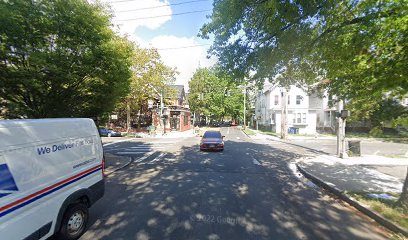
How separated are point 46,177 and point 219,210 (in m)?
3.78

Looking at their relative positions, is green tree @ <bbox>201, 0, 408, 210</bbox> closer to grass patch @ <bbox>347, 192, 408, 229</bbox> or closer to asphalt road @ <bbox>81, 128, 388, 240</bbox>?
grass patch @ <bbox>347, 192, 408, 229</bbox>

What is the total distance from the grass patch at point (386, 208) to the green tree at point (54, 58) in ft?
31.1

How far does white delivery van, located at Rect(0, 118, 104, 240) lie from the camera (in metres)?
3.19

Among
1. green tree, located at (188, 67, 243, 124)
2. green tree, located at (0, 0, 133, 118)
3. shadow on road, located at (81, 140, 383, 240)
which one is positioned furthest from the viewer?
green tree, located at (188, 67, 243, 124)

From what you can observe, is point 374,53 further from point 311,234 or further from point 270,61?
point 311,234

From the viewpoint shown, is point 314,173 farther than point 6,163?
Yes

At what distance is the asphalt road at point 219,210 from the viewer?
4.68 metres

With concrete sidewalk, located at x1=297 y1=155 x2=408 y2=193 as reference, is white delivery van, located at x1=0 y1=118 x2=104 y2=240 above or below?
above

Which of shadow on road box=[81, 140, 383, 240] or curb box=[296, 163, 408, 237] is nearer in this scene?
shadow on road box=[81, 140, 383, 240]

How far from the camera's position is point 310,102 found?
38406 millimetres

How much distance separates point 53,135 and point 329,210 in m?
6.50

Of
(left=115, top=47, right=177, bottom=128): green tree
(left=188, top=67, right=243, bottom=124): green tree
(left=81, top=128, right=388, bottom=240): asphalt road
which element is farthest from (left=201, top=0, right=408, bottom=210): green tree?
(left=188, top=67, right=243, bottom=124): green tree

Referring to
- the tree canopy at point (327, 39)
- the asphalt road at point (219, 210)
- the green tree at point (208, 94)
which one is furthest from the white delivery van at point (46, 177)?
the green tree at point (208, 94)

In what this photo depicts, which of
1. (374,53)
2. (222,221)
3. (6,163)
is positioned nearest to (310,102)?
(374,53)
